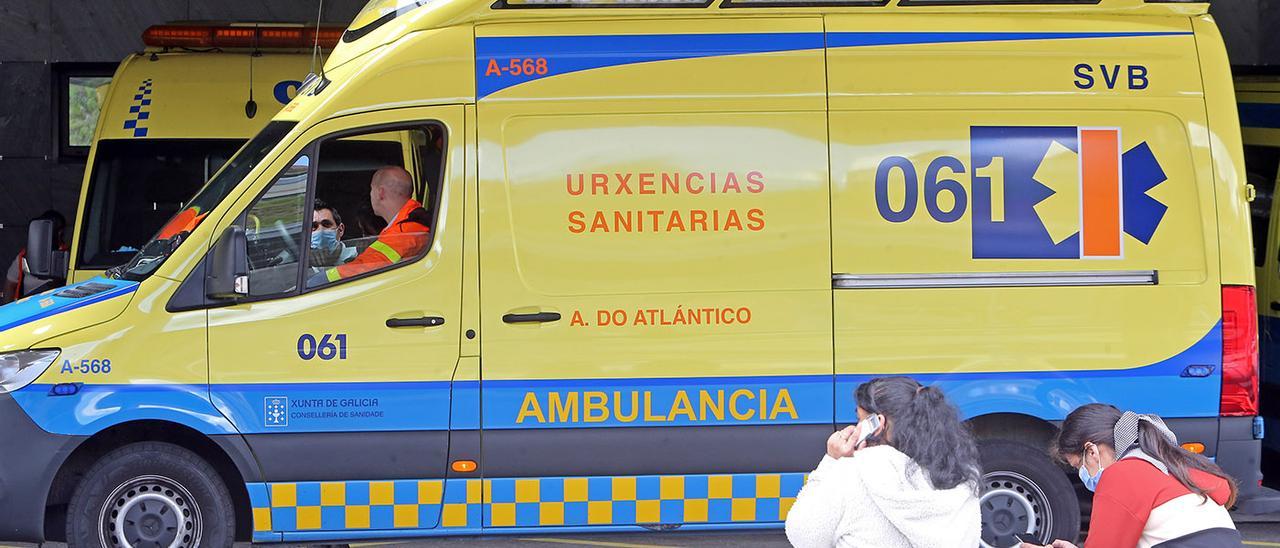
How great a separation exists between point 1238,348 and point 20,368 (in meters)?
5.16

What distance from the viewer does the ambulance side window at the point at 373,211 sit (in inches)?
264

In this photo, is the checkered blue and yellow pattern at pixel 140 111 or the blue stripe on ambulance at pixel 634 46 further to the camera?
the checkered blue and yellow pattern at pixel 140 111

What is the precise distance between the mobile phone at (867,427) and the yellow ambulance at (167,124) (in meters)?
7.05

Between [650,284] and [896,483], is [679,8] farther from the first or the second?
[896,483]

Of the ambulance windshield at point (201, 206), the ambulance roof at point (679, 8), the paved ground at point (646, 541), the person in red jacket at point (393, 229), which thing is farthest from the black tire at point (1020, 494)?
the ambulance windshield at point (201, 206)

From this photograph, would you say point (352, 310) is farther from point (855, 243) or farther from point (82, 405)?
point (855, 243)

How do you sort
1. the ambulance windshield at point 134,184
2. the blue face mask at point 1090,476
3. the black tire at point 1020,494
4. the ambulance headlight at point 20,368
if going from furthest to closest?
the ambulance windshield at point 134,184
the black tire at point 1020,494
the ambulance headlight at point 20,368
the blue face mask at point 1090,476

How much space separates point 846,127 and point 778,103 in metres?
0.31

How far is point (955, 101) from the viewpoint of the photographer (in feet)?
22.4

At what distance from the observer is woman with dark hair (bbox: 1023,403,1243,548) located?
14.1 feet

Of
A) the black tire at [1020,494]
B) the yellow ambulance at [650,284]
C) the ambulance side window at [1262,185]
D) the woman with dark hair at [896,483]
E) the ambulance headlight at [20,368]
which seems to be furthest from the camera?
the ambulance side window at [1262,185]

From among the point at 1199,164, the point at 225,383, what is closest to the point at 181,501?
the point at 225,383

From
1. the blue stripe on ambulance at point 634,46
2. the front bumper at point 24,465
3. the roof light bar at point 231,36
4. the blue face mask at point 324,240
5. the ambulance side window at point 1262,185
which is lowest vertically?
the front bumper at point 24,465

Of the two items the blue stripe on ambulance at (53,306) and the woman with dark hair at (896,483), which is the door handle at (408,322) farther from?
the woman with dark hair at (896,483)
